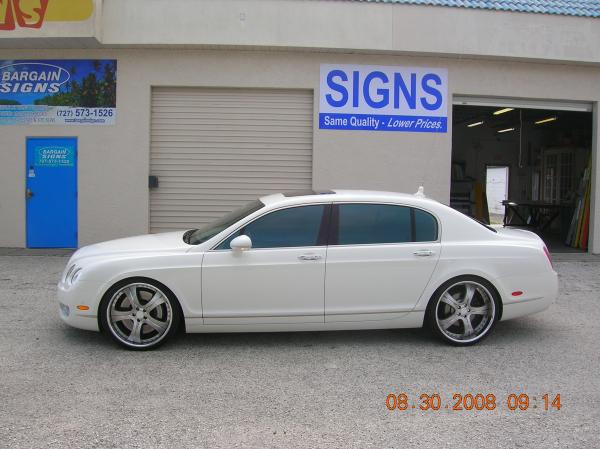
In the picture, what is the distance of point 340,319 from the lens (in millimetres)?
5133

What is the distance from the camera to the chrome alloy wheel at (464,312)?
17.2 ft

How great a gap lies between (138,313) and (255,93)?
21.6 ft

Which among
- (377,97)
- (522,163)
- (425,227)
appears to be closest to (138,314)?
(425,227)

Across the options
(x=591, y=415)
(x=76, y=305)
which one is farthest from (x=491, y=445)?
(x=76, y=305)

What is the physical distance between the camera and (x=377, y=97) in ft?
34.3

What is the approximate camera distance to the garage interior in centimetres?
1730

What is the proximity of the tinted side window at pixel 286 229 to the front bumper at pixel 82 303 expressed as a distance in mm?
1199

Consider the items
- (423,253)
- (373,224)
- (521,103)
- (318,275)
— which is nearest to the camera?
(318,275)

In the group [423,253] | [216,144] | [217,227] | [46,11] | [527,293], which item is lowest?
[527,293]

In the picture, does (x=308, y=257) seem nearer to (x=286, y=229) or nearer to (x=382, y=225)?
(x=286, y=229)

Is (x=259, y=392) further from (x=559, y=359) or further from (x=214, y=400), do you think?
(x=559, y=359)

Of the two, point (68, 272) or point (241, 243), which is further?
point (68, 272)
